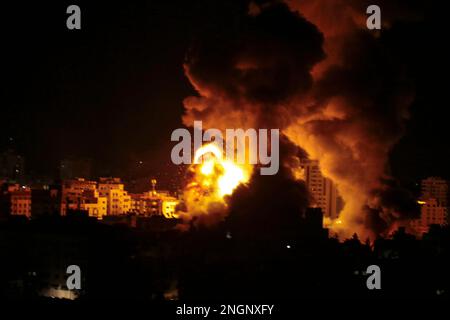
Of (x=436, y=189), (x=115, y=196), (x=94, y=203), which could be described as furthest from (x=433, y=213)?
(x=94, y=203)

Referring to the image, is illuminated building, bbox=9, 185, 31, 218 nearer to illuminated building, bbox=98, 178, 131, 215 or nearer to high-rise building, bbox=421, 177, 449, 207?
illuminated building, bbox=98, 178, 131, 215

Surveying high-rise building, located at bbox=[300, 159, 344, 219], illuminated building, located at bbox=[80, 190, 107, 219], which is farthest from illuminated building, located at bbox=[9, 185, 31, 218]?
high-rise building, located at bbox=[300, 159, 344, 219]

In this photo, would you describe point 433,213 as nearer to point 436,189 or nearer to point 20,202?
point 436,189

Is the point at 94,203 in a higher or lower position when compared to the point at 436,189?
lower

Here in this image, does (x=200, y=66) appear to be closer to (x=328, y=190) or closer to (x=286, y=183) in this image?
(x=286, y=183)

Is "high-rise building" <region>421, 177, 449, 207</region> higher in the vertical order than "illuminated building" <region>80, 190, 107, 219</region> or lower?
higher

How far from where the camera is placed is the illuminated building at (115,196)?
→ 103 ft

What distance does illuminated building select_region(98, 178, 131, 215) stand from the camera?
103 feet

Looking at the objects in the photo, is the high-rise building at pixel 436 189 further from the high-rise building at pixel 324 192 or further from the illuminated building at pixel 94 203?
the illuminated building at pixel 94 203

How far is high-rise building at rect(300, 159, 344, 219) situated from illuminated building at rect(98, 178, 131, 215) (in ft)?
32.2

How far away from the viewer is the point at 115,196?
31.7 meters

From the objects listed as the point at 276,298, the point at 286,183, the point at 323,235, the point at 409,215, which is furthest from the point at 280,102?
the point at 276,298

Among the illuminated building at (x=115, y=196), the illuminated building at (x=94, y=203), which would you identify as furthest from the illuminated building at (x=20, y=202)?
the illuminated building at (x=115, y=196)

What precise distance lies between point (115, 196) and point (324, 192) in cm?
1093
